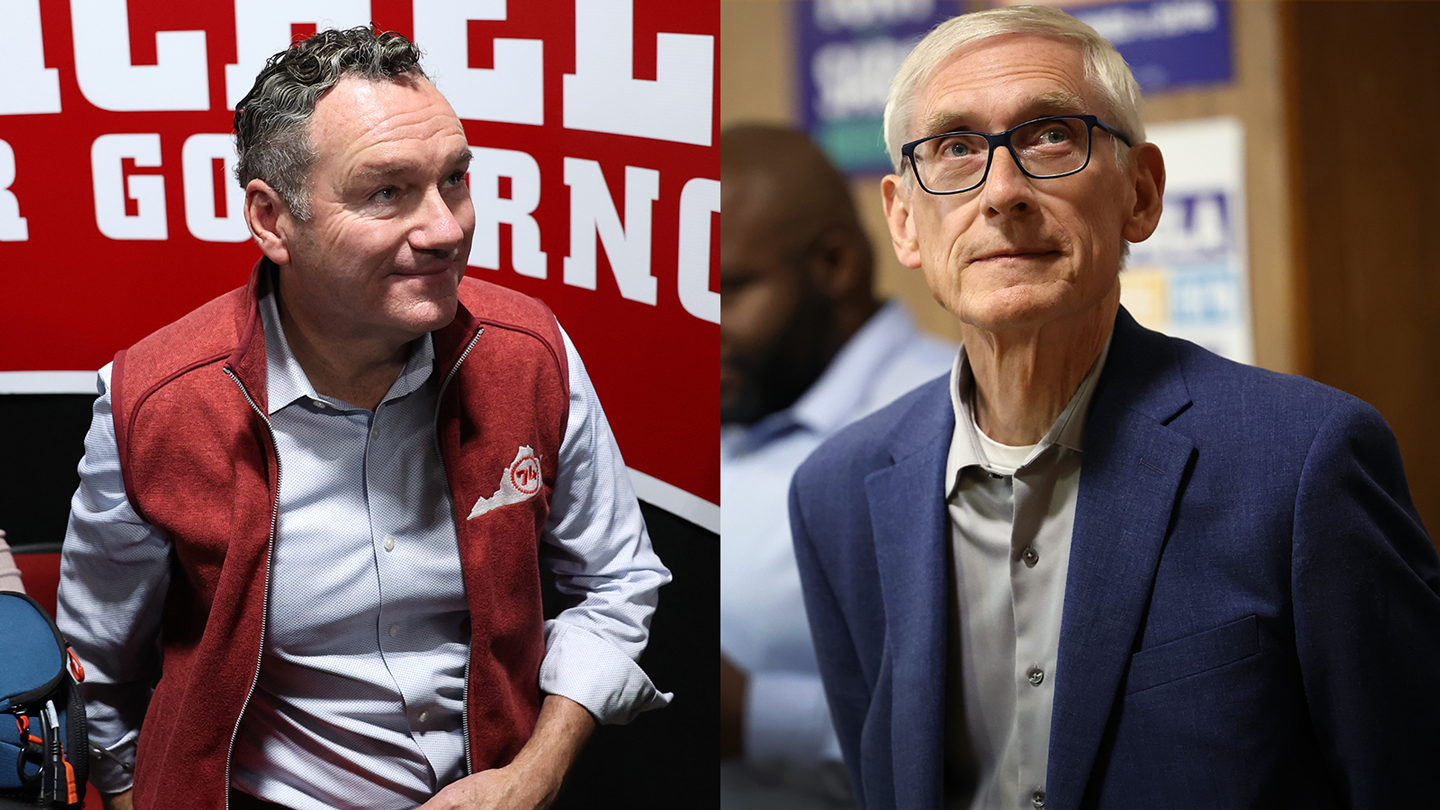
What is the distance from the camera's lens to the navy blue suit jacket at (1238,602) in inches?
52.4

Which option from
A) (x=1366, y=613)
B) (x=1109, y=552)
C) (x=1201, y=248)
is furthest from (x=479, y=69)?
(x=1366, y=613)

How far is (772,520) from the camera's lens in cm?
233

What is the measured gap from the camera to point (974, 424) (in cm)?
162

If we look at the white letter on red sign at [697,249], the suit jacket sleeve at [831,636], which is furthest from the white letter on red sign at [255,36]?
the suit jacket sleeve at [831,636]

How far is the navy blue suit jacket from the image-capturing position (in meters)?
1.33

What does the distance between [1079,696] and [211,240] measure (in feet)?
4.57

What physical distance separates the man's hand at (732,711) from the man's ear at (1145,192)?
4.22 feet

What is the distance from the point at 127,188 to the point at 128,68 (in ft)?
0.56

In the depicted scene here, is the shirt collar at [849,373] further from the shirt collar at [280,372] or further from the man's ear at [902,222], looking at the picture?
the shirt collar at [280,372]

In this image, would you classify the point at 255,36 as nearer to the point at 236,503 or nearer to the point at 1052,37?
the point at 236,503

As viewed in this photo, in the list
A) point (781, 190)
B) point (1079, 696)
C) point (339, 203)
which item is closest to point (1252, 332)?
point (1079, 696)

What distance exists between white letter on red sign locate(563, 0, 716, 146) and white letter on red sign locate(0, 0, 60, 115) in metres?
0.73

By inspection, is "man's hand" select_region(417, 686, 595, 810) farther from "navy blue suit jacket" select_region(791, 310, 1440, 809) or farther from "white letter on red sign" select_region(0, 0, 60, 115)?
"white letter on red sign" select_region(0, 0, 60, 115)

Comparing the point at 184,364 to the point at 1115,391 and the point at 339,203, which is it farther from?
the point at 1115,391
